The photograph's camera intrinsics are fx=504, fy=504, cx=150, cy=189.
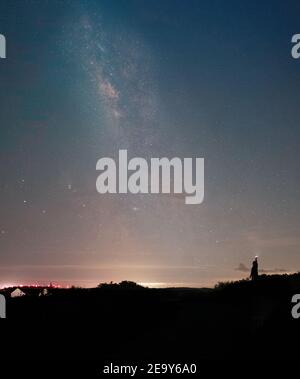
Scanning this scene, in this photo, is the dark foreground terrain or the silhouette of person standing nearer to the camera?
the dark foreground terrain

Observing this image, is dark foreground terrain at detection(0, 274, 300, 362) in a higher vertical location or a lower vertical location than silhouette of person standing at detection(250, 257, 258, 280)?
lower

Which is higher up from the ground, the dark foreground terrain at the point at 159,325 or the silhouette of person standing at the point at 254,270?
the silhouette of person standing at the point at 254,270

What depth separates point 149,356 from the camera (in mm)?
16125

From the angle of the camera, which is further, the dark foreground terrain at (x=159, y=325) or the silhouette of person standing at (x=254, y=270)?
the silhouette of person standing at (x=254, y=270)

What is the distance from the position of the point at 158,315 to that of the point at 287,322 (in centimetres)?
655

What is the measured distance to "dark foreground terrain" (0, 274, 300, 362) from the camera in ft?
55.0

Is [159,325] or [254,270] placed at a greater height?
[254,270]

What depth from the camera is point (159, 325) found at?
21.2 metres

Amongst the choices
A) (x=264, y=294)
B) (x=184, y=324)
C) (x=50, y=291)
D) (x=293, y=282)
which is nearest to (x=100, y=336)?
(x=184, y=324)

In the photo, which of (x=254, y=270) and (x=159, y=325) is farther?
(x=254, y=270)

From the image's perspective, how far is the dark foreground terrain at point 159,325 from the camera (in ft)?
55.0

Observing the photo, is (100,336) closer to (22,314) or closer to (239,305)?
(22,314)
